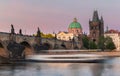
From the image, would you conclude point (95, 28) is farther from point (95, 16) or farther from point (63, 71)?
point (63, 71)

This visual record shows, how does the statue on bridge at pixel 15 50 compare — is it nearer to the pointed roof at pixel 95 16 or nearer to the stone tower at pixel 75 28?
the pointed roof at pixel 95 16

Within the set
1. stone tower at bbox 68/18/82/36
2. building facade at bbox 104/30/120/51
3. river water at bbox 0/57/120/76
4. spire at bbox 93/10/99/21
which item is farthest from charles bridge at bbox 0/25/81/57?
building facade at bbox 104/30/120/51

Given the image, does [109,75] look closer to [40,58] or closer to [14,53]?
[40,58]

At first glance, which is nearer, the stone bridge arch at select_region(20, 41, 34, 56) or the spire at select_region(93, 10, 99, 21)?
the stone bridge arch at select_region(20, 41, 34, 56)

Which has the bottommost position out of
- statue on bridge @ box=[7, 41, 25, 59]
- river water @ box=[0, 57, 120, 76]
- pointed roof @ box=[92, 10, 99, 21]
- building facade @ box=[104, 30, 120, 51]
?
river water @ box=[0, 57, 120, 76]

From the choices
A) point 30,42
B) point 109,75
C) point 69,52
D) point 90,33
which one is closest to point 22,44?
point 30,42

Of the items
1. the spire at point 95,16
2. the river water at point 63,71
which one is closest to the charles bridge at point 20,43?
the river water at point 63,71

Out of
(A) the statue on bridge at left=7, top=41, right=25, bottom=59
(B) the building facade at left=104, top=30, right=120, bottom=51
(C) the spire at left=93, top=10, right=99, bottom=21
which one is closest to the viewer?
(A) the statue on bridge at left=7, top=41, right=25, bottom=59

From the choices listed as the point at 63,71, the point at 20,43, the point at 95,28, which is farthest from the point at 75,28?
the point at 63,71

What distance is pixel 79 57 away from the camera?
147 feet

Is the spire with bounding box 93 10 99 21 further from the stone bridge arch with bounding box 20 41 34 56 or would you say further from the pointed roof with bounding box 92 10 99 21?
the stone bridge arch with bounding box 20 41 34 56

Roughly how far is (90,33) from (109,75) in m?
113

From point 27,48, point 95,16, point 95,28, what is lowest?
point 27,48

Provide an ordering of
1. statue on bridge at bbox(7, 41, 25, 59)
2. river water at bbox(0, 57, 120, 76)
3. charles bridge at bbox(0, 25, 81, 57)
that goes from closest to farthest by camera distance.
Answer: river water at bbox(0, 57, 120, 76)
charles bridge at bbox(0, 25, 81, 57)
statue on bridge at bbox(7, 41, 25, 59)
